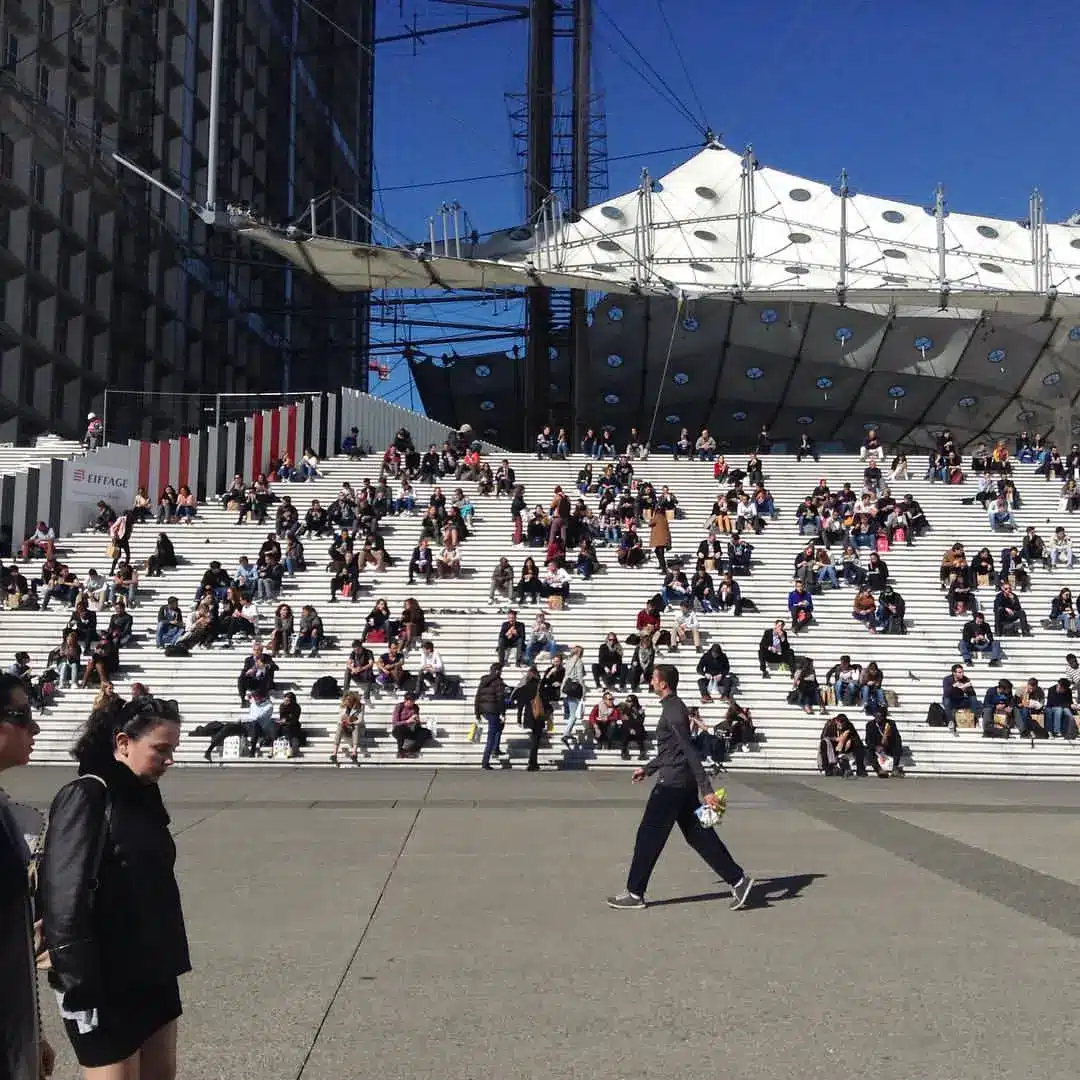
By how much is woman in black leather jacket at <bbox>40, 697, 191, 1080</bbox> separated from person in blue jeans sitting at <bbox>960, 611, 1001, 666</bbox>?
23.3 m

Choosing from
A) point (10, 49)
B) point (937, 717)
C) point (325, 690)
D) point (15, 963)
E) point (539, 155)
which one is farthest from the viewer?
point (539, 155)

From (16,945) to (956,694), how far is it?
71.8 ft

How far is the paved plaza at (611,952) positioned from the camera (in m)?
5.35

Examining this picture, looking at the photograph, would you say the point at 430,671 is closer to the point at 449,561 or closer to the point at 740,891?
the point at 449,561

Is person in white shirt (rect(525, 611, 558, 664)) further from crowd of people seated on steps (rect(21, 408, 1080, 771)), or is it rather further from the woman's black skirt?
the woman's black skirt

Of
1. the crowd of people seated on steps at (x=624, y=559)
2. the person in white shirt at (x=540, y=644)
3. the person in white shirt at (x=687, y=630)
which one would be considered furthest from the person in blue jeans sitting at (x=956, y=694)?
the person in white shirt at (x=540, y=644)

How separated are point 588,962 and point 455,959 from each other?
26.0 inches

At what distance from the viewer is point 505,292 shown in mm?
55281

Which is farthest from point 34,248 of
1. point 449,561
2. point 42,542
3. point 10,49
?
point 449,561

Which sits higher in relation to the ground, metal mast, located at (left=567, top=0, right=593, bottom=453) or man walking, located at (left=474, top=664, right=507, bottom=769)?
metal mast, located at (left=567, top=0, right=593, bottom=453)

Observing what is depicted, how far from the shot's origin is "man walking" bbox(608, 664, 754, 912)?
28.1 feet

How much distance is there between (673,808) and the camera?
8.70m

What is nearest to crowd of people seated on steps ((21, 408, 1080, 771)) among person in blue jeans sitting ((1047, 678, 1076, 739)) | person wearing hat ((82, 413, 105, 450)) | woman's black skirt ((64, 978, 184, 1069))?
person in blue jeans sitting ((1047, 678, 1076, 739))

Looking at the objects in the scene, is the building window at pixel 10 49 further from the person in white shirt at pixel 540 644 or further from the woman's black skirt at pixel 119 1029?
the woman's black skirt at pixel 119 1029
